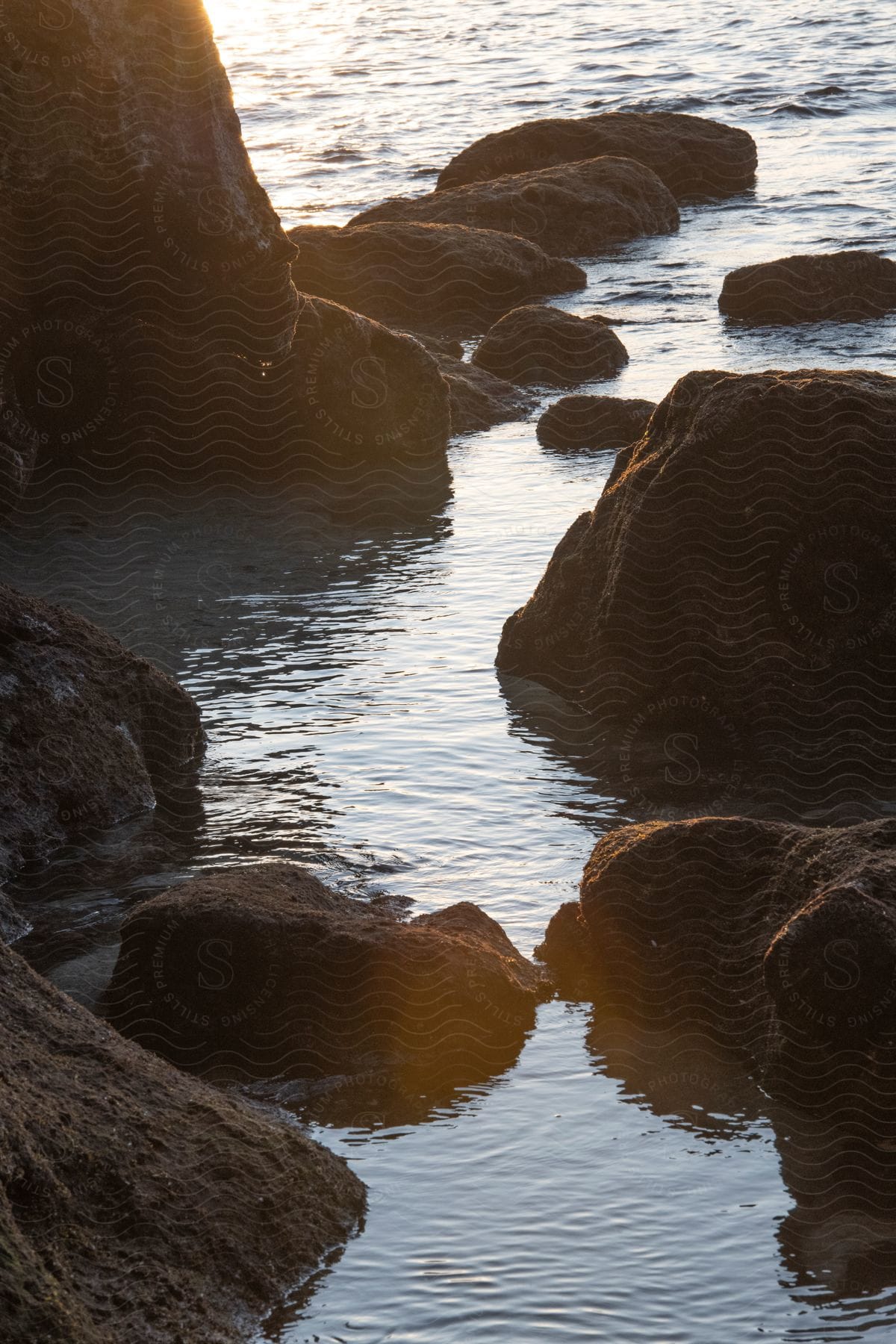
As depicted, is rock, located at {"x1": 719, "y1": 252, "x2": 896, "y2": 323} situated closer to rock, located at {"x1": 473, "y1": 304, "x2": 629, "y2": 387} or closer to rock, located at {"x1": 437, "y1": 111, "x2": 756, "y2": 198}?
rock, located at {"x1": 473, "y1": 304, "x2": 629, "y2": 387}

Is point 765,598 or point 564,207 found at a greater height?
point 564,207

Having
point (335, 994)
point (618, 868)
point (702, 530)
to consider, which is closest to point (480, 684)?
point (702, 530)

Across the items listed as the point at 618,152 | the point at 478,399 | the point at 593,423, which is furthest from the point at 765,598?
the point at 618,152

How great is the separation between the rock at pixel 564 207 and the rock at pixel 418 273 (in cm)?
136

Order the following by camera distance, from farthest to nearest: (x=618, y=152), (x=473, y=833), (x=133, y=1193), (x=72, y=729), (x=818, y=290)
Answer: (x=618, y=152)
(x=818, y=290)
(x=72, y=729)
(x=473, y=833)
(x=133, y=1193)

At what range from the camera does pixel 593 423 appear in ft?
40.8

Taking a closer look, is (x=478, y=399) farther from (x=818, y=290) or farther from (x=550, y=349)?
(x=818, y=290)

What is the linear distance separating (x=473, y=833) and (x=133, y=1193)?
3.25 m

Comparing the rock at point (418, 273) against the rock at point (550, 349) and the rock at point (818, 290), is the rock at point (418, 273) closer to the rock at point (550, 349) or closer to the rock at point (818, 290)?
the rock at point (550, 349)

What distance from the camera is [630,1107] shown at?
202 inches

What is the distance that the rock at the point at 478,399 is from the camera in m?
13.3

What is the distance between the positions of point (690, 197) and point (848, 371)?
14842 mm

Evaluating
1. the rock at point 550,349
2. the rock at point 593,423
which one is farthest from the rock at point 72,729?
the rock at point 550,349

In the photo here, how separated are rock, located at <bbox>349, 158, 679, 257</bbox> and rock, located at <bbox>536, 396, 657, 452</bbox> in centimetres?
662
